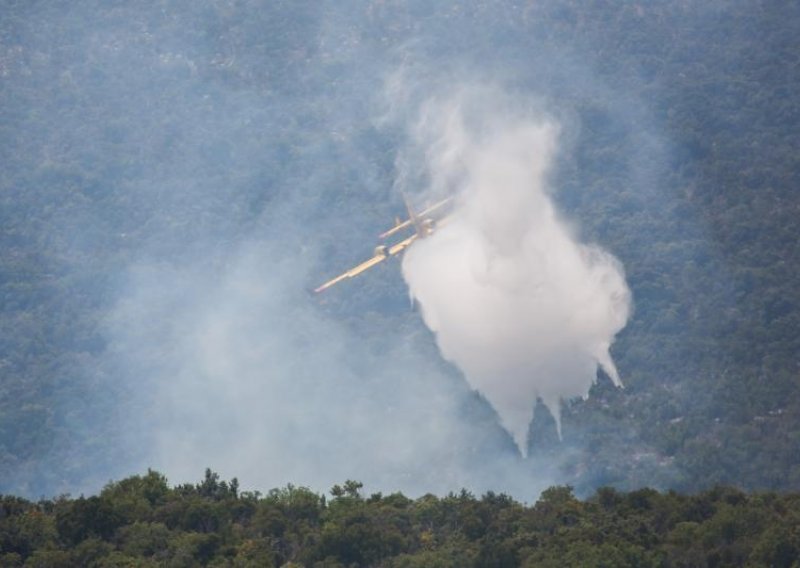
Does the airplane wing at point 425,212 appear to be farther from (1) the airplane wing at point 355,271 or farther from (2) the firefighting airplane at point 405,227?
(1) the airplane wing at point 355,271

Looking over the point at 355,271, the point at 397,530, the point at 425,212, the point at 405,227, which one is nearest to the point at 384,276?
the point at 355,271

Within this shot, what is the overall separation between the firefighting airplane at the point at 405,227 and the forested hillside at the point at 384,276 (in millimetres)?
1356

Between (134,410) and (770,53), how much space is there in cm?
4331

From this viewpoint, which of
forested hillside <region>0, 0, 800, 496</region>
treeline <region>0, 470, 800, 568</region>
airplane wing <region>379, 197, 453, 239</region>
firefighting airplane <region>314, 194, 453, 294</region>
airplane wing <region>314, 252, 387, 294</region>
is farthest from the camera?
airplane wing <region>314, 252, 387, 294</region>

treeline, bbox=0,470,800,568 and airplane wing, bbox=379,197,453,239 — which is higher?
airplane wing, bbox=379,197,453,239

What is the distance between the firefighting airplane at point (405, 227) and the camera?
168 m

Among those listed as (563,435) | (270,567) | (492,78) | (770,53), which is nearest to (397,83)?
(492,78)

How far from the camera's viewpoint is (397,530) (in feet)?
401

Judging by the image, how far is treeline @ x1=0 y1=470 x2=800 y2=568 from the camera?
4505 inches

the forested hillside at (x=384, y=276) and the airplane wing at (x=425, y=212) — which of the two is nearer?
the forested hillside at (x=384, y=276)

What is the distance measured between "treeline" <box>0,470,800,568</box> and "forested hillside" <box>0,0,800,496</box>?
102 feet

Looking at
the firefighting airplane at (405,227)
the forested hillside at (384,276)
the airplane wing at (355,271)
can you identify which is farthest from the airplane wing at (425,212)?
the forested hillside at (384,276)

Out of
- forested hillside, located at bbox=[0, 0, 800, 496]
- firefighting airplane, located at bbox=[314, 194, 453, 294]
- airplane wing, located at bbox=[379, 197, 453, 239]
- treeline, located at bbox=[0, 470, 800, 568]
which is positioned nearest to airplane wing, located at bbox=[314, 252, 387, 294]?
firefighting airplane, located at bbox=[314, 194, 453, 294]

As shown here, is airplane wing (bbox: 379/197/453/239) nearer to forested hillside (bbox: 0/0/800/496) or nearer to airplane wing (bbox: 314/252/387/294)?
airplane wing (bbox: 314/252/387/294)
